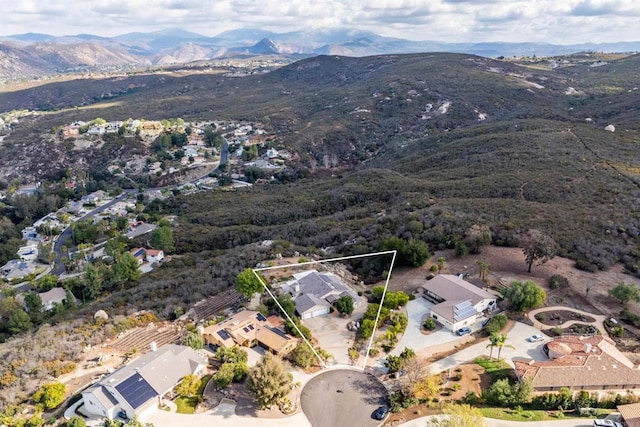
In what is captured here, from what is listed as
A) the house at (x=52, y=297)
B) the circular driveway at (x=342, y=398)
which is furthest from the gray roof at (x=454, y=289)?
the house at (x=52, y=297)

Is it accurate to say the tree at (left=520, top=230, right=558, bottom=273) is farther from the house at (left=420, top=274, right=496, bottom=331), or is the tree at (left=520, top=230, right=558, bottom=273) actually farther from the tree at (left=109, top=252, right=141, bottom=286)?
the tree at (left=109, top=252, right=141, bottom=286)

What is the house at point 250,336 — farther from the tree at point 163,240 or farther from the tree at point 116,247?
the tree at point 163,240

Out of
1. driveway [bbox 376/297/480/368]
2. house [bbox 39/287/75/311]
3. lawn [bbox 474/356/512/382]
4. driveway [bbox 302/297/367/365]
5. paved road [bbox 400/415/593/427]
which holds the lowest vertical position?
house [bbox 39/287/75/311]

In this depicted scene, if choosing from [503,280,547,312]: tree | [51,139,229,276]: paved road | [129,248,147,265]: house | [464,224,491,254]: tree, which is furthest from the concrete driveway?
[51,139,229,276]: paved road

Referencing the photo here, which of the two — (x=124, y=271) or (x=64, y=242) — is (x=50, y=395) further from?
(x=64, y=242)

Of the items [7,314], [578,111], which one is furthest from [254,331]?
[578,111]

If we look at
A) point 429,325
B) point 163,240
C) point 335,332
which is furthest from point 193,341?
point 163,240
